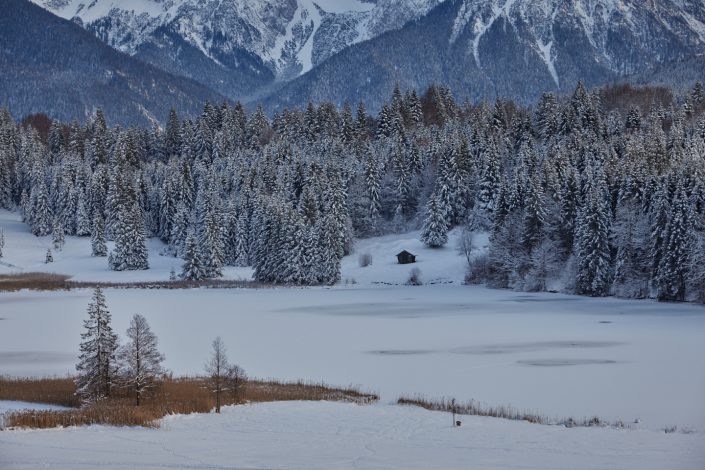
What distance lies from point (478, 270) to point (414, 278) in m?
8.09

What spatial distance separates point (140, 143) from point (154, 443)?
142487 mm

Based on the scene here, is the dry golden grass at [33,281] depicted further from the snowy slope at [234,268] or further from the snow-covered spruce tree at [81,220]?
the snow-covered spruce tree at [81,220]

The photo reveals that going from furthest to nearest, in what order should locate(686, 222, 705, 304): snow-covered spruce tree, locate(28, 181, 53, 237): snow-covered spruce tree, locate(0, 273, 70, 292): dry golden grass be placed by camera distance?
locate(28, 181, 53, 237): snow-covered spruce tree, locate(0, 273, 70, 292): dry golden grass, locate(686, 222, 705, 304): snow-covered spruce tree

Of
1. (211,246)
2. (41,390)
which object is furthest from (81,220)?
(41,390)

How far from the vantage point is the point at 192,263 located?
9481cm

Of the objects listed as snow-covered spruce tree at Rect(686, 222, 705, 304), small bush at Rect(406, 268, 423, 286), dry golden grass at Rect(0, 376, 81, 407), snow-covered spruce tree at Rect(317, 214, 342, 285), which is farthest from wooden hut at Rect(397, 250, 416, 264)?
dry golden grass at Rect(0, 376, 81, 407)

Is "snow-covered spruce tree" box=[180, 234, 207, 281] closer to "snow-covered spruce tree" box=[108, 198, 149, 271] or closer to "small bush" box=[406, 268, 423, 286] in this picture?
"snow-covered spruce tree" box=[108, 198, 149, 271]

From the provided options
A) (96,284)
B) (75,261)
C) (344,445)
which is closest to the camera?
(344,445)

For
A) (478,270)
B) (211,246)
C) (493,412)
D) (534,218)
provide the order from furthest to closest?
(211,246)
(478,270)
(534,218)
(493,412)

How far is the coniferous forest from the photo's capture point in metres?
73.8

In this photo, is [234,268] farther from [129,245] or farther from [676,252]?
[676,252]

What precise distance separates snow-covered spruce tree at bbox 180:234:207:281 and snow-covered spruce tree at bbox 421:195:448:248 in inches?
1222

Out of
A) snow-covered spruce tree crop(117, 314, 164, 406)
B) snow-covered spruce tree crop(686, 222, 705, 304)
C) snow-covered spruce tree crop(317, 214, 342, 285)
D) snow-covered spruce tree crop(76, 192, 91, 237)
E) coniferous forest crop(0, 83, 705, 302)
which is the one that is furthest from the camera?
snow-covered spruce tree crop(76, 192, 91, 237)

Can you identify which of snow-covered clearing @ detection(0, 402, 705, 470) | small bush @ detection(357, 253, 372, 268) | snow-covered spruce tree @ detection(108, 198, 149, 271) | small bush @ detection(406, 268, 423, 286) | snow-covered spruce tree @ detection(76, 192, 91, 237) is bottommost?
snow-covered clearing @ detection(0, 402, 705, 470)
